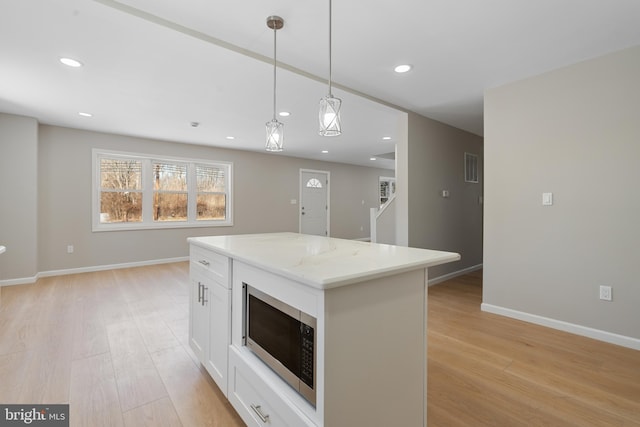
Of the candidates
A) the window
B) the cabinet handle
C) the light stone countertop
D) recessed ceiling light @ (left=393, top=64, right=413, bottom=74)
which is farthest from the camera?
the window

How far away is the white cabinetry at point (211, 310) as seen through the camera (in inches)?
64.3

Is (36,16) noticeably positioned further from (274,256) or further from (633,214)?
(633,214)

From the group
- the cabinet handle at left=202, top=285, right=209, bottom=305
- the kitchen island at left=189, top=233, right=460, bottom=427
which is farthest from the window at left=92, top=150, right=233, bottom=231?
the kitchen island at left=189, top=233, right=460, bottom=427

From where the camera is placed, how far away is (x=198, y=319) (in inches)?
79.5

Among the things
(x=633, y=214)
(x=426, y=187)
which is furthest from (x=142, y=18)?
(x=633, y=214)

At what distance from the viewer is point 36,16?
74.5 inches

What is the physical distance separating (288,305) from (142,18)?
2067mm

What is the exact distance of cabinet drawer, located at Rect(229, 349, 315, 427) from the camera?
1.13m

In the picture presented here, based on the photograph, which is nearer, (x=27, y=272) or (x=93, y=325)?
(x=93, y=325)

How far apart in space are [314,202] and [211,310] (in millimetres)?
6107

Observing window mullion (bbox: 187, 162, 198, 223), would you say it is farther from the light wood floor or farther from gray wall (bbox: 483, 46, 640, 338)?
gray wall (bbox: 483, 46, 640, 338)

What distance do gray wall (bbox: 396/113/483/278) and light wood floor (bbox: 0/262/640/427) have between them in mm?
1169

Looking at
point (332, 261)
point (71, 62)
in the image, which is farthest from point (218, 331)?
point (71, 62)

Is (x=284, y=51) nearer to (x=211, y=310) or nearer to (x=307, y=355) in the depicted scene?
(x=211, y=310)
